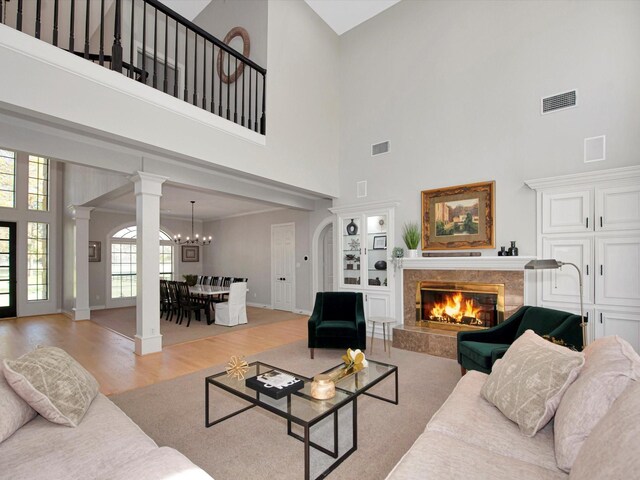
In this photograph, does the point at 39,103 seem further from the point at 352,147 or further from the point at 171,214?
the point at 171,214

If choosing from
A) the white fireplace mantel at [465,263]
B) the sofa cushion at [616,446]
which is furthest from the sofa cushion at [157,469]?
the white fireplace mantel at [465,263]

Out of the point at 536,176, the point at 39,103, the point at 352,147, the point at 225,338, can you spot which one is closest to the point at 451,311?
the point at 536,176

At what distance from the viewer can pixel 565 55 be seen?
4086mm

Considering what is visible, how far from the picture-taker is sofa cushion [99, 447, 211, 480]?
4.15 ft

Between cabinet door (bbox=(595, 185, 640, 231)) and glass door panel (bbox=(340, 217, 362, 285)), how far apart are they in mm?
3251

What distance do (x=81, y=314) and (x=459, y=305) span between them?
7905mm

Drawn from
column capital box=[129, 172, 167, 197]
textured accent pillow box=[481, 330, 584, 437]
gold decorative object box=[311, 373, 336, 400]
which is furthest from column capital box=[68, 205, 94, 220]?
textured accent pillow box=[481, 330, 584, 437]

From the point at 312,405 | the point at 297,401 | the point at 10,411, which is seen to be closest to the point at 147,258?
the point at 10,411

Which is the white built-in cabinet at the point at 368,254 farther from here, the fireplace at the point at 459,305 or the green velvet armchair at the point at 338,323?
the green velvet armchair at the point at 338,323

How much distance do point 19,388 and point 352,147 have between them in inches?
212

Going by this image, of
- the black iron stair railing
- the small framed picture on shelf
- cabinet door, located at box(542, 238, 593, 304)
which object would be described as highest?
the black iron stair railing

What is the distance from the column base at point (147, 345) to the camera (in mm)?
4602

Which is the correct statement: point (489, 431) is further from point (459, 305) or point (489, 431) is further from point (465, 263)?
point (459, 305)

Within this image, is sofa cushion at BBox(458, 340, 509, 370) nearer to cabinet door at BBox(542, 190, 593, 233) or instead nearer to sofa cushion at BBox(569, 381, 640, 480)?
cabinet door at BBox(542, 190, 593, 233)
